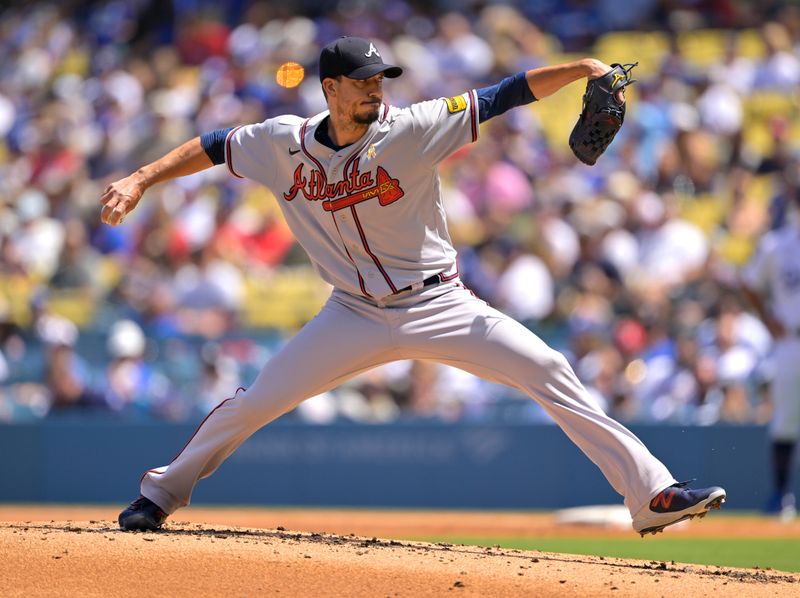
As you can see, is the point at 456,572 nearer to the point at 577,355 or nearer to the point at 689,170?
the point at 577,355

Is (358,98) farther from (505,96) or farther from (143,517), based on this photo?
(143,517)

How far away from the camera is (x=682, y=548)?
8.02 meters

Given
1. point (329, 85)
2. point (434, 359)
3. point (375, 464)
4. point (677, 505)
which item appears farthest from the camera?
point (375, 464)

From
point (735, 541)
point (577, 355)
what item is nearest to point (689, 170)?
point (577, 355)

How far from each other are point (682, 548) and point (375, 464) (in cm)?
364

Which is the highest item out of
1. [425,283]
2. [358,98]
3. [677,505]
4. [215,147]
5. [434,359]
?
[358,98]

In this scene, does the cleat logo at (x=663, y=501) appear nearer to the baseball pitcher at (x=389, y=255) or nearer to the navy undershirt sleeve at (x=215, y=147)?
the baseball pitcher at (x=389, y=255)

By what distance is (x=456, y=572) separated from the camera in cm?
486

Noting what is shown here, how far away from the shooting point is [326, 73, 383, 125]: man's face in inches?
207

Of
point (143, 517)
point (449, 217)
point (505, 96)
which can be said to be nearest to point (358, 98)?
point (505, 96)

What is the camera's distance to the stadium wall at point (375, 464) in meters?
10.6

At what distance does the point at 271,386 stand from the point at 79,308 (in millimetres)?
7650

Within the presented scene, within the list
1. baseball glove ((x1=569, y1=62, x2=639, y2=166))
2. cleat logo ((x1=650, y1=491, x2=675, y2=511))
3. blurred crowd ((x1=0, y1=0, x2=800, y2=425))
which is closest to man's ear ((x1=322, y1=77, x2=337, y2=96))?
baseball glove ((x1=569, y1=62, x2=639, y2=166))

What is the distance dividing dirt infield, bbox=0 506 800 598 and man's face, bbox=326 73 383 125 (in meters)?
1.70
